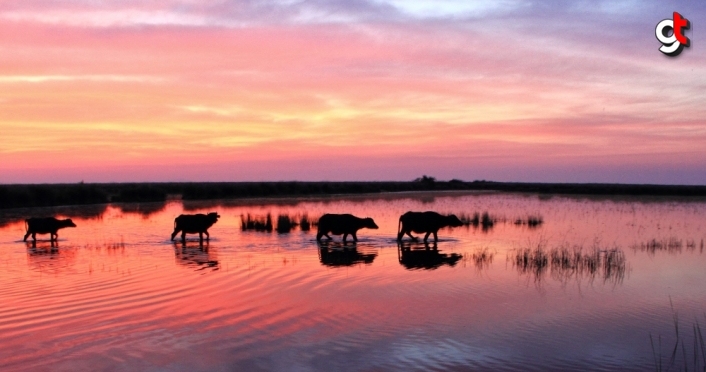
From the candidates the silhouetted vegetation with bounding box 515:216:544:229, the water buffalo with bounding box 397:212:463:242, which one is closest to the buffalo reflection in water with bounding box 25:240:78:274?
the water buffalo with bounding box 397:212:463:242

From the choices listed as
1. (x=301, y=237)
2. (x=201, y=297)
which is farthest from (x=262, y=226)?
(x=201, y=297)

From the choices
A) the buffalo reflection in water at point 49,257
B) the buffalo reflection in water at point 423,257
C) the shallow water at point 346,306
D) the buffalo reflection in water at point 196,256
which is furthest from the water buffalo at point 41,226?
the buffalo reflection in water at point 423,257

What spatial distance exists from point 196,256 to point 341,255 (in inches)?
148

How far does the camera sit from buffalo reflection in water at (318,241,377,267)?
15.4 meters

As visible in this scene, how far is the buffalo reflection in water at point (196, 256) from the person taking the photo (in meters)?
14.6

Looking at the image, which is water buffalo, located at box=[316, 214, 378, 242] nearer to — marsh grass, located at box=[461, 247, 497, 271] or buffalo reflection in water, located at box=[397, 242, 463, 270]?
buffalo reflection in water, located at box=[397, 242, 463, 270]

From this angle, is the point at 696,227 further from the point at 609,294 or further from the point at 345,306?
the point at 345,306

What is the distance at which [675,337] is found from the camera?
8422 millimetres

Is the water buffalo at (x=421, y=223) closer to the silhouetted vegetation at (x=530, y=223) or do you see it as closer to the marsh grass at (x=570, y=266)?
the marsh grass at (x=570, y=266)

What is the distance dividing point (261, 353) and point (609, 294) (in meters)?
6.93

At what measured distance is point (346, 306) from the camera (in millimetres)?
10273

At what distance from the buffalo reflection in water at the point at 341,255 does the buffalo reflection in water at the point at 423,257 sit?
917 mm

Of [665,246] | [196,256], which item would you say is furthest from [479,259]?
[196,256]

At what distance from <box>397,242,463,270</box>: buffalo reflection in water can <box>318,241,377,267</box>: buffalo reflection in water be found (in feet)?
3.01
